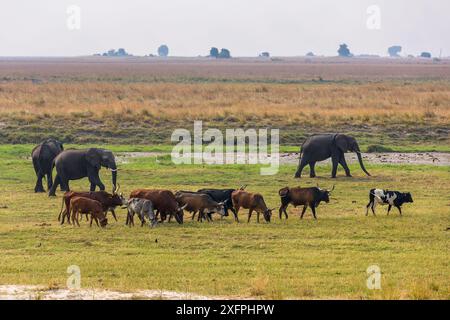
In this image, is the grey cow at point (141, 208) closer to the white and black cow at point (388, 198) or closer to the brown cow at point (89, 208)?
the brown cow at point (89, 208)

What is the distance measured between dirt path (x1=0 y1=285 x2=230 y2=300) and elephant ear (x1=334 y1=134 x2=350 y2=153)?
17.8 m

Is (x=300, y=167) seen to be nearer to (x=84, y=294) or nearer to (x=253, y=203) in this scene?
(x=253, y=203)

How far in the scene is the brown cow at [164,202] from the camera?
67.9 ft

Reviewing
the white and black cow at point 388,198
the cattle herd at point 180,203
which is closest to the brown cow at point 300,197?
the cattle herd at point 180,203

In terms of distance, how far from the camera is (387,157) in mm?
35500

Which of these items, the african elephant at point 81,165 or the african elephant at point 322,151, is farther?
the african elephant at point 322,151

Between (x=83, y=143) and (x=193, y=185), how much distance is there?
1274 centimetres

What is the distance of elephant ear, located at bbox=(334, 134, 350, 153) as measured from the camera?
101 feet

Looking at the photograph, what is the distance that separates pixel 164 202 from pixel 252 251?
11.4 feet

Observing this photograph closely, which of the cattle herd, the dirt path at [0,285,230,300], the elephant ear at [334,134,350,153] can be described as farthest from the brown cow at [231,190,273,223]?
the elephant ear at [334,134,350,153]

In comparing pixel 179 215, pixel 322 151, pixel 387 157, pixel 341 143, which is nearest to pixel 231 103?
pixel 387 157

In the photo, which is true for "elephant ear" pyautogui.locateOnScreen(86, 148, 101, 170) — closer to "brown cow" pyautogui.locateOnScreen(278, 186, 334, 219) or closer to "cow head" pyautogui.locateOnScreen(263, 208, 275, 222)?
"brown cow" pyautogui.locateOnScreen(278, 186, 334, 219)

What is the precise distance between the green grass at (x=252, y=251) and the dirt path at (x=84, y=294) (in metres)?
0.44
